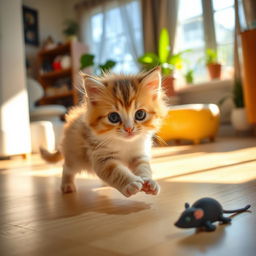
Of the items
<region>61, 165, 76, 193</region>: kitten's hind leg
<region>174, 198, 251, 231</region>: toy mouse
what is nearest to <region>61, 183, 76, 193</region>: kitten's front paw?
<region>61, 165, 76, 193</region>: kitten's hind leg

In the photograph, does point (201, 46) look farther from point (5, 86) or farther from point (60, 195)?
point (60, 195)

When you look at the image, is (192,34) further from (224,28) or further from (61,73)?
(61,73)

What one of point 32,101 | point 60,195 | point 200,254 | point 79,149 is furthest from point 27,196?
point 32,101

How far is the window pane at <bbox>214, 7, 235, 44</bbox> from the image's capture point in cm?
497

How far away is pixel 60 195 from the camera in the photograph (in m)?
1.46

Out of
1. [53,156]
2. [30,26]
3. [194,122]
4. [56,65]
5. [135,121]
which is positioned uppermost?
[30,26]

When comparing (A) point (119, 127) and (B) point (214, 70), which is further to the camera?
(B) point (214, 70)

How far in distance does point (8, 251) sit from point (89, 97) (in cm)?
73

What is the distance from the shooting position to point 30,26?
6234mm

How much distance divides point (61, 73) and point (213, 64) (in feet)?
9.04

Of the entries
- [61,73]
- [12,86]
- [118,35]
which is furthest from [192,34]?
[12,86]

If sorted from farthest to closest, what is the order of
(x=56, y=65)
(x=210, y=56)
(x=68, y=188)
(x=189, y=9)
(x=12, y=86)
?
(x=56, y=65) → (x=189, y=9) → (x=210, y=56) → (x=12, y=86) → (x=68, y=188)

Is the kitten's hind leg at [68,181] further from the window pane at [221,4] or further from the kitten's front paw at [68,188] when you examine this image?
the window pane at [221,4]

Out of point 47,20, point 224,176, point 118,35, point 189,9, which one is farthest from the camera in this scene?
point 47,20
